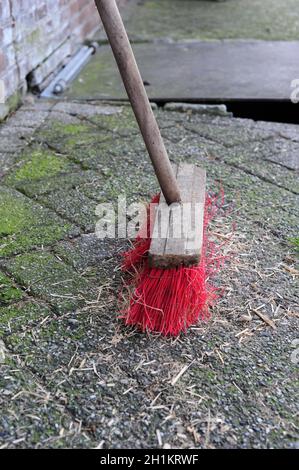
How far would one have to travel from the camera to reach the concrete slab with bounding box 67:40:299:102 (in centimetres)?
388

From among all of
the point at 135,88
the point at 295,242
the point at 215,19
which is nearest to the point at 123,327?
the point at 135,88

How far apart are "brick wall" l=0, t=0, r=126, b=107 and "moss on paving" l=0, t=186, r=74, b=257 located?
100 cm

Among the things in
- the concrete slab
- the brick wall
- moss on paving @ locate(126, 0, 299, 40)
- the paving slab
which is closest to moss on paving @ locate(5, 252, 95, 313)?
the paving slab

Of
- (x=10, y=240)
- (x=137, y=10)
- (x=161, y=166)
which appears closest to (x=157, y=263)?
(x=161, y=166)

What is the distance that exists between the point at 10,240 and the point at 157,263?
76cm

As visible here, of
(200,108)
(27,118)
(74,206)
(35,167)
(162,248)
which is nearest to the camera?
(162,248)

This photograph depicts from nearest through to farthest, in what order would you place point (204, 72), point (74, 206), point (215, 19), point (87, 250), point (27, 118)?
point (87, 250) < point (74, 206) < point (27, 118) < point (204, 72) < point (215, 19)

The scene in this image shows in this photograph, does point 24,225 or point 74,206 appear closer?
point 24,225

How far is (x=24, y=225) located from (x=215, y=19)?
397 cm

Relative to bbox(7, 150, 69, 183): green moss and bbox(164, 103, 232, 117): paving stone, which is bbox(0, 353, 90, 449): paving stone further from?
bbox(164, 103, 232, 117): paving stone

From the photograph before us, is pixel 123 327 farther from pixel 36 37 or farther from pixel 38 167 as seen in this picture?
pixel 36 37

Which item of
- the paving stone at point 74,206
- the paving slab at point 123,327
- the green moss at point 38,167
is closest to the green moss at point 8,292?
the paving slab at point 123,327

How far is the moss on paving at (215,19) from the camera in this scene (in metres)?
5.23

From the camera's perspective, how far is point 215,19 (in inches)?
227
